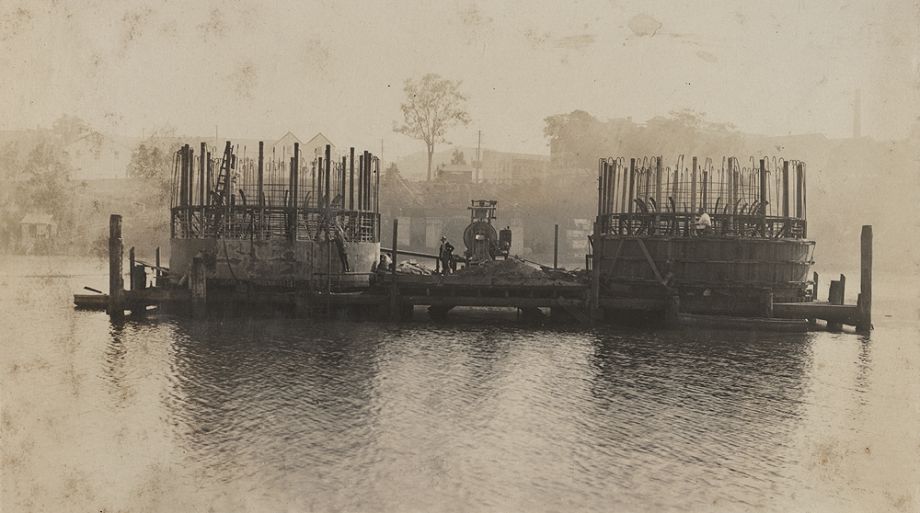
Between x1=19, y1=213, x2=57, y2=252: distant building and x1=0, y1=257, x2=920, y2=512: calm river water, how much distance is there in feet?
171

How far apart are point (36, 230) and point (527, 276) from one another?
61652mm

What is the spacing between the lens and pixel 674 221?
31312 millimetres

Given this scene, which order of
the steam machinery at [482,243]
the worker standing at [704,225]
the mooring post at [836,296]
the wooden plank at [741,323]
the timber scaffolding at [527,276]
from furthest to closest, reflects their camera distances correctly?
1. the steam machinery at [482,243]
2. the mooring post at [836,296]
3. the worker standing at [704,225]
4. the timber scaffolding at [527,276]
5. the wooden plank at [741,323]

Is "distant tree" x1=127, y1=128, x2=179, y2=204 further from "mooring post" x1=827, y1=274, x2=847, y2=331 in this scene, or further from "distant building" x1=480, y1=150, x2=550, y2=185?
"mooring post" x1=827, y1=274, x2=847, y2=331

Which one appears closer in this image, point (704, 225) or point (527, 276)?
point (704, 225)

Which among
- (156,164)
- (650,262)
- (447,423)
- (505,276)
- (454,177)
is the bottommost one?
(447,423)

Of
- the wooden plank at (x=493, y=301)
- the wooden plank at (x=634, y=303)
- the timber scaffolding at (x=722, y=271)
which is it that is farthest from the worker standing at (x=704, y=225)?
the wooden plank at (x=493, y=301)

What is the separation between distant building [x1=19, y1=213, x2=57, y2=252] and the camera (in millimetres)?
73125

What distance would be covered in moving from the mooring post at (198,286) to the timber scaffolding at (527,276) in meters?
0.04

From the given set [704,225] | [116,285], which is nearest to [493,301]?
[704,225]

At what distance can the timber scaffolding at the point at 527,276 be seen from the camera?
95.3 ft

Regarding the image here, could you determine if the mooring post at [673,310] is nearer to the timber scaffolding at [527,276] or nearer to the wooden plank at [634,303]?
the timber scaffolding at [527,276]

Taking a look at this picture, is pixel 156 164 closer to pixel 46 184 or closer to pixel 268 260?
pixel 46 184

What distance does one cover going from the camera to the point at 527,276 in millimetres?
30188
